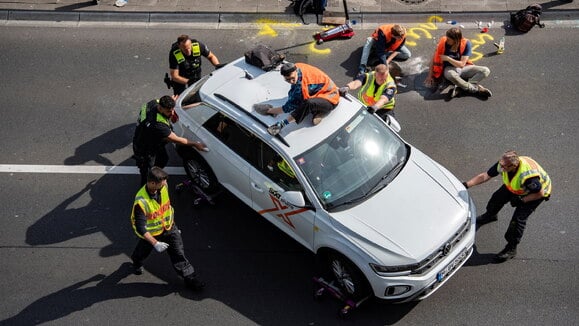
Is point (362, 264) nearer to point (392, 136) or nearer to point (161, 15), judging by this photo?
point (392, 136)

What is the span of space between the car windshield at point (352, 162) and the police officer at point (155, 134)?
1.76 meters

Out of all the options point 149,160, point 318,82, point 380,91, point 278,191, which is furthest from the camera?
point 380,91

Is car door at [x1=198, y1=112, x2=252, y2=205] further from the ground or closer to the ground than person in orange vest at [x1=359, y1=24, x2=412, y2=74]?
closer to the ground

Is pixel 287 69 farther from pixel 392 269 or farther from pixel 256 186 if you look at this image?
pixel 392 269

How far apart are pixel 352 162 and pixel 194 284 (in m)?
2.50

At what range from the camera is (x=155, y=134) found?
27.5 ft

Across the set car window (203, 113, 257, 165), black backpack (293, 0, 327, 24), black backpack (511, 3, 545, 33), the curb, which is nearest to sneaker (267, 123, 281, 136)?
car window (203, 113, 257, 165)

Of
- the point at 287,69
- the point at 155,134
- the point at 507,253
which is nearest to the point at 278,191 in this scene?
the point at 287,69

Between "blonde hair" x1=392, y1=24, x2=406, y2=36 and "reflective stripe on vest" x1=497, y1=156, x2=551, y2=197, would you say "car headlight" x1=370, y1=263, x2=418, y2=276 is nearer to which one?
"reflective stripe on vest" x1=497, y1=156, x2=551, y2=197

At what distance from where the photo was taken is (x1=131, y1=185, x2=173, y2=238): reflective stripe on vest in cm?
721

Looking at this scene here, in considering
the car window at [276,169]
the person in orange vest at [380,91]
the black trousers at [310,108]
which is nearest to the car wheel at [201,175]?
the car window at [276,169]

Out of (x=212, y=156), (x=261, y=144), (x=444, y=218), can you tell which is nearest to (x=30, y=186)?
(x=212, y=156)

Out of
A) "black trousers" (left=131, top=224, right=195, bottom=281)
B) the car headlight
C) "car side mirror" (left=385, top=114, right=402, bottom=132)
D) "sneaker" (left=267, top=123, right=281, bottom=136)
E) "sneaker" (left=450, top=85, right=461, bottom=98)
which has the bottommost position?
"black trousers" (left=131, top=224, right=195, bottom=281)

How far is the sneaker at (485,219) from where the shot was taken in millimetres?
8589
